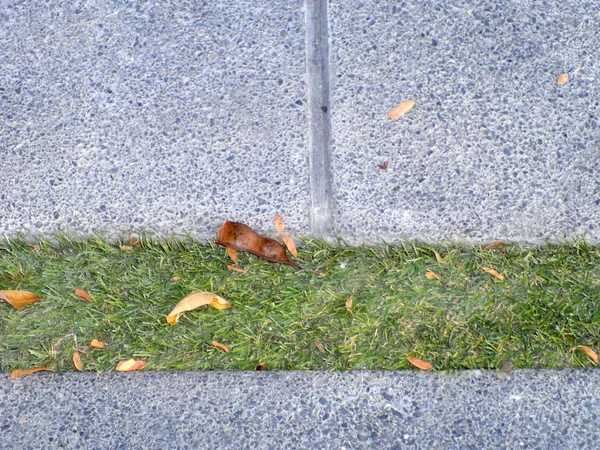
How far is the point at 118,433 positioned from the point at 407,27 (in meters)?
1.91

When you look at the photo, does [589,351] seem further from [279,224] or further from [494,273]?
[279,224]

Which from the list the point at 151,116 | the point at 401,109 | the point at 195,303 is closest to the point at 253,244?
the point at 195,303

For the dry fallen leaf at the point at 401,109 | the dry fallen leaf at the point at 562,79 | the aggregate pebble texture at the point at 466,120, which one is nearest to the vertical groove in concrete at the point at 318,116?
the aggregate pebble texture at the point at 466,120

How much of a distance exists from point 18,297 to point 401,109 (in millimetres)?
1632

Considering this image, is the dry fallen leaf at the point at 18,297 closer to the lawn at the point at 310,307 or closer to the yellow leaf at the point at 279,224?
the lawn at the point at 310,307

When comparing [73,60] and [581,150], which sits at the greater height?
[73,60]

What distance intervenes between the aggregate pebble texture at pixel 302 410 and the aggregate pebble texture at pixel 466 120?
55cm

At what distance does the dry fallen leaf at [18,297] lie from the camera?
2.12 metres

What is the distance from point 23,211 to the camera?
2.24 meters

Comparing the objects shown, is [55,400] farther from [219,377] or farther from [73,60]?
[73,60]

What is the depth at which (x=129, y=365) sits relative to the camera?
6.75ft

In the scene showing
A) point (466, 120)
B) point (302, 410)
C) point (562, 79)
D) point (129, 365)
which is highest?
point (562, 79)

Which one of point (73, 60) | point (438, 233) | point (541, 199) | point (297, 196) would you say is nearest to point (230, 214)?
point (297, 196)

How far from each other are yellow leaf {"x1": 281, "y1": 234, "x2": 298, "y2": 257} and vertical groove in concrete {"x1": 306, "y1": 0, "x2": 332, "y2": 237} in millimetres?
91
